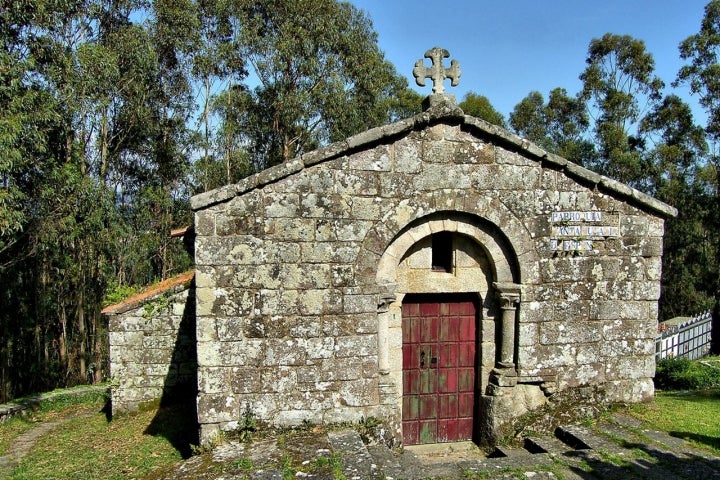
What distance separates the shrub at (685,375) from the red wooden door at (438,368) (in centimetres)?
581

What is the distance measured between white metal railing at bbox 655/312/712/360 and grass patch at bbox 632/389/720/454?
5416mm

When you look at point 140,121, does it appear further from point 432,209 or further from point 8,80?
point 432,209

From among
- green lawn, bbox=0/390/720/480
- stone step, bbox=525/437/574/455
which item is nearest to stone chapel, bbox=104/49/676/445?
stone step, bbox=525/437/574/455

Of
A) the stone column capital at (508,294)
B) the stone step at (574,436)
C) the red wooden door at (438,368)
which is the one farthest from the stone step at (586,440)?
the stone column capital at (508,294)

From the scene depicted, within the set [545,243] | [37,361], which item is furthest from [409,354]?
[37,361]

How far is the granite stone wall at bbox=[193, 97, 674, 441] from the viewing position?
6.41 m

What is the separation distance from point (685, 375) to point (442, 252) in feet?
22.6

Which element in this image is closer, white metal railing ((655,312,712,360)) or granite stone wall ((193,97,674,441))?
granite stone wall ((193,97,674,441))

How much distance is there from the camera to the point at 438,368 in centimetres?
747

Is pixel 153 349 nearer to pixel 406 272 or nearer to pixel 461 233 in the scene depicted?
pixel 406 272

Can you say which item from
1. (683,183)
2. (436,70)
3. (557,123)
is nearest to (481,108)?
(557,123)

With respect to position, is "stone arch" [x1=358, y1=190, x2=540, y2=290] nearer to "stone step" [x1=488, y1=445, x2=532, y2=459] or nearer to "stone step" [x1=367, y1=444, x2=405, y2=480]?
"stone step" [x1=367, y1=444, x2=405, y2=480]

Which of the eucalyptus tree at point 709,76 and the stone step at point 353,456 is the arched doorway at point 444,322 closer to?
the stone step at point 353,456

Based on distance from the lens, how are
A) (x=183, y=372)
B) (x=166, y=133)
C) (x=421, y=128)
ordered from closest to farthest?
(x=421, y=128) < (x=183, y=372) < (x=166, y=133)
